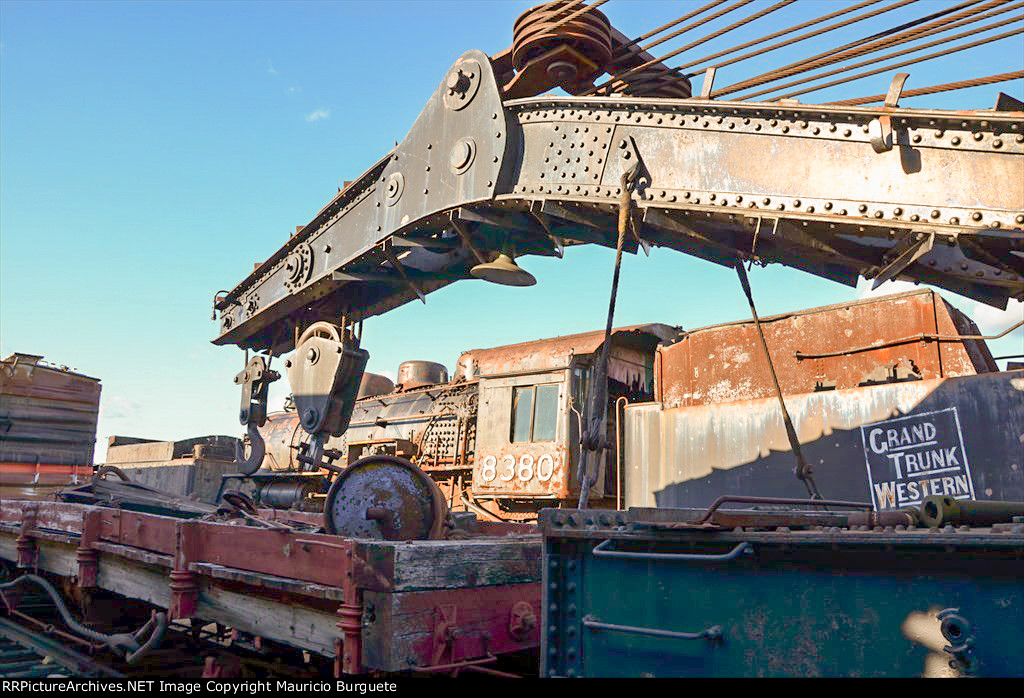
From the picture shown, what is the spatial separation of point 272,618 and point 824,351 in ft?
19.9

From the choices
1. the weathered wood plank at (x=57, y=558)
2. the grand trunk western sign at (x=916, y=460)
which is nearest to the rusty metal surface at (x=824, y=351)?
the grand trunk western sign at (x=916, y=460)

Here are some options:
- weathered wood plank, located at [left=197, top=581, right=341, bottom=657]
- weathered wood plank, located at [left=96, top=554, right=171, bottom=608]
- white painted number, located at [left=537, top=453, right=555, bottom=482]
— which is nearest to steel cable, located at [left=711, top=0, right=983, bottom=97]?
weathered wood plank, located at [left=197, top=581, right=341, bottom=657]

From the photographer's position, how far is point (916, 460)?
6.13 metres

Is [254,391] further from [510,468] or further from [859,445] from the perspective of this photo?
[859,445]

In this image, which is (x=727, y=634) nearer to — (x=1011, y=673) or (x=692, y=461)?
(x=1011, y=673)

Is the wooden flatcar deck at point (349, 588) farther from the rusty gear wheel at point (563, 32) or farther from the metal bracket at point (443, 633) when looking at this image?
the rusty gear wheel at point (563, 32)

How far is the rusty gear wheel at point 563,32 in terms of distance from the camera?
441 centimetres

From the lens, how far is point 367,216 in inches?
229

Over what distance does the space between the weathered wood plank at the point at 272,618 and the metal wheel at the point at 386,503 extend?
0.65 meters

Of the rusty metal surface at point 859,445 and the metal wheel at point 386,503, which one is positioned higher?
the rusty metal surface at point 859,445

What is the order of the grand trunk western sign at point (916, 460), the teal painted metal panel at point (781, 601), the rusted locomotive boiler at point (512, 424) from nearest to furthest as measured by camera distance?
the teal painted metal panel at point (781, 601), the grand trunk western sign at point (916, 460), the rusted locomotive boiler at point (512, 424)

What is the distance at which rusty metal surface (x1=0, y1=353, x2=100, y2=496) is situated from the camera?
391 inches

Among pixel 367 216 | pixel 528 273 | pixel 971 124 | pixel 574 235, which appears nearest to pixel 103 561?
pixel 367 216

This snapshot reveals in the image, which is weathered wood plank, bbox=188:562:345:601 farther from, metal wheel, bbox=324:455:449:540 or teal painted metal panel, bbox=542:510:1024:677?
teal painted metal panel, bbox=542:510:1024:677
